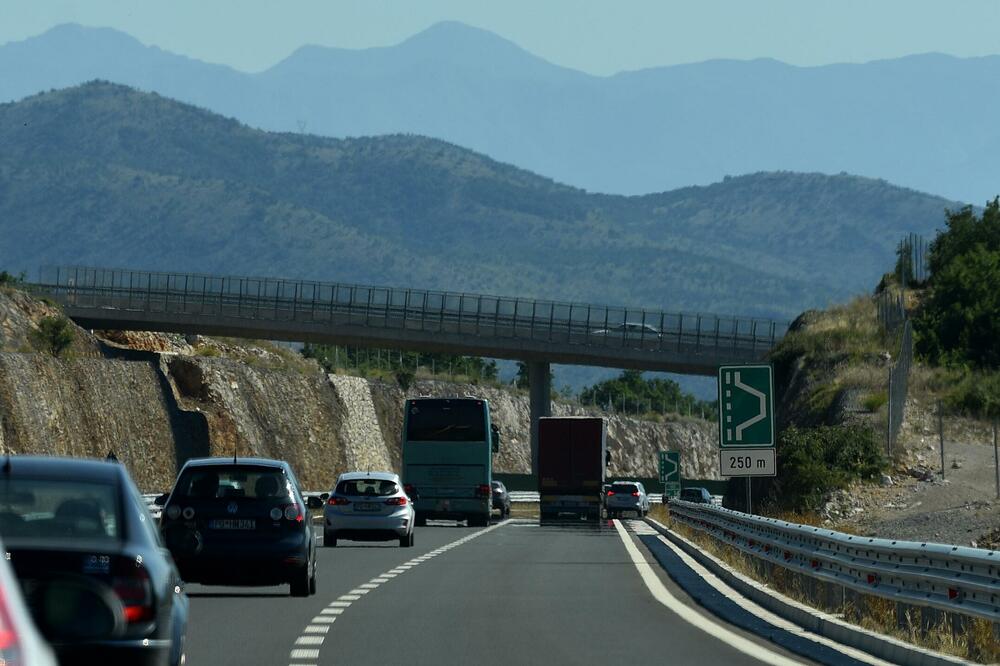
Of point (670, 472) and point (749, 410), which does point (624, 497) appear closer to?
point (670, 472)

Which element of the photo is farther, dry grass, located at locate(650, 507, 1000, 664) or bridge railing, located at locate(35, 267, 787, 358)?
bridge railing, located at locate(35, 267, 787, 358)

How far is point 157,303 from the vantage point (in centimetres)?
9025

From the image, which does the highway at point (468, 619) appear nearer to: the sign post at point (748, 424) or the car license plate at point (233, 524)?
the car license plate at point (233, 524)

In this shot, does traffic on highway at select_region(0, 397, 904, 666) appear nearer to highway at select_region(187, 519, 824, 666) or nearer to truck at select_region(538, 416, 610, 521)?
highway at select_region(187, 519, 824, 666)

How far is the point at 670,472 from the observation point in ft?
268

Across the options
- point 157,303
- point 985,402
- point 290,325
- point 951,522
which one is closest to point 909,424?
point 985,402

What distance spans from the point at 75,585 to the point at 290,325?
79.9 meters

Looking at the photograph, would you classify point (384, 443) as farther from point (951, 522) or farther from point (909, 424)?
point (951, 522)

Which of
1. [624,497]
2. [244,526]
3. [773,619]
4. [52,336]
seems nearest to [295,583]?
[244,526]

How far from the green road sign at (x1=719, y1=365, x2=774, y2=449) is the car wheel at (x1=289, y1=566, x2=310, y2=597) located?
27.1ft

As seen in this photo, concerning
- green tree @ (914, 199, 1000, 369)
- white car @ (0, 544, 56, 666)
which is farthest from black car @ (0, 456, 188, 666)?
green tree @ (914, 199, 1000, 369)

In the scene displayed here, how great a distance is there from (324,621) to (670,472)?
2511 inches

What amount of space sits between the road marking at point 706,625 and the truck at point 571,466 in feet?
106

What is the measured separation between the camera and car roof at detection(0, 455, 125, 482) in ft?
32.5
